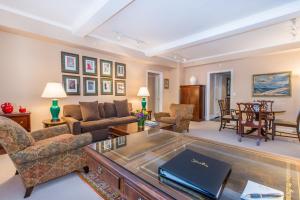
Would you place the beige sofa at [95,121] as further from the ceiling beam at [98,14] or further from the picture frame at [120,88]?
the ceiling beam at [98,14]

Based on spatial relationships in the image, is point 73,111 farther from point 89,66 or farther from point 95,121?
point 89,66

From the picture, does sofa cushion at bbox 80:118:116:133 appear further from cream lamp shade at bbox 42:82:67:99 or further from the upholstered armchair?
the upholstered armchair

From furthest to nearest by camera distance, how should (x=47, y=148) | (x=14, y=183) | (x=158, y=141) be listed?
(x=14, y=183)
(x=47, y=148)
(x=158, y=141)

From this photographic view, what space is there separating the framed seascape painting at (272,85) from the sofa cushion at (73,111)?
18.6 feet

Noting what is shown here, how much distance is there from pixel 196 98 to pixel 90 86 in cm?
419

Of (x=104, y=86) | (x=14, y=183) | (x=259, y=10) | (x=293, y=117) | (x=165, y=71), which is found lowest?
(x=14, y=183)

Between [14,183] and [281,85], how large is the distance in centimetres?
678

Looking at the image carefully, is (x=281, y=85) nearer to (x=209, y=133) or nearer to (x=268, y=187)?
(x=209, y=133)

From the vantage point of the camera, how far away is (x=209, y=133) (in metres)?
4.59

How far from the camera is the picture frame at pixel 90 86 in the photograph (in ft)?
14.3

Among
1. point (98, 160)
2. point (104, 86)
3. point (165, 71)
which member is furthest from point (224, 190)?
point (165, 71)

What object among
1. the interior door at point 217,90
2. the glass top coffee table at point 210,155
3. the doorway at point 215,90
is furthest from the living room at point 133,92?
the interior door at point 217,90

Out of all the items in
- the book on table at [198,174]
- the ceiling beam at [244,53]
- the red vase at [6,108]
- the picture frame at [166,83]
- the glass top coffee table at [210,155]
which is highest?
the ceiling beam at [244,53]

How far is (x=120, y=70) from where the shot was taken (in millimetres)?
5172
